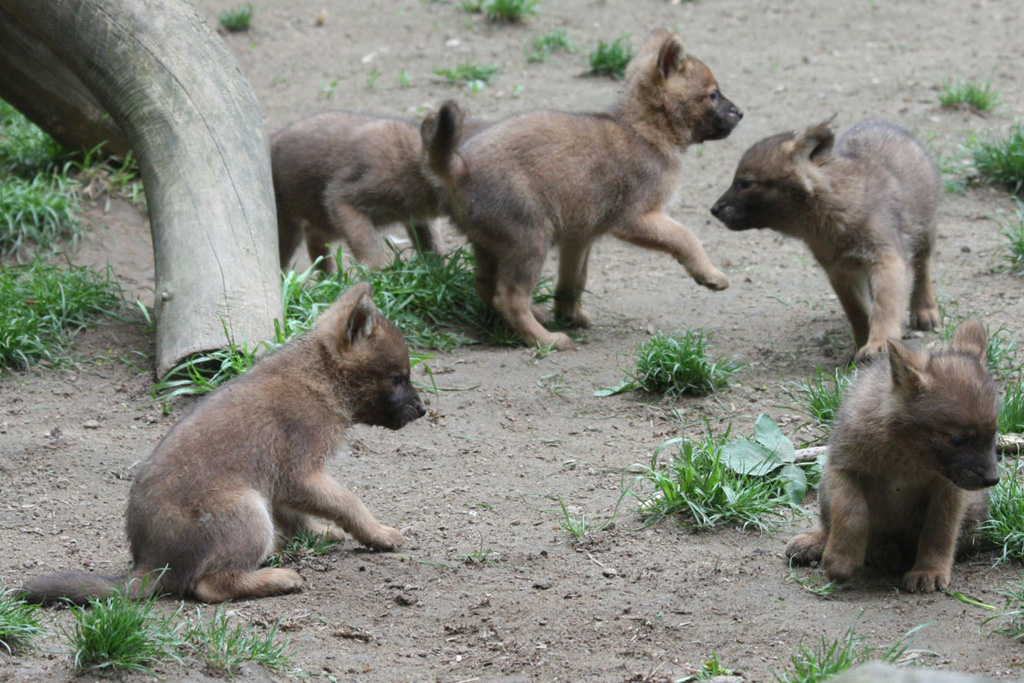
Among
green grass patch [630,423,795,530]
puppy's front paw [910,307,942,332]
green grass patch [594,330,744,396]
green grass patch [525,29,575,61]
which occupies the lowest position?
puppy's front paw [910,307,942,332]

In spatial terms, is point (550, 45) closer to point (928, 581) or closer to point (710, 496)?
point (710, 496)

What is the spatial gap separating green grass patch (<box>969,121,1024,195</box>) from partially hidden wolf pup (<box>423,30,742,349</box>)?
258 cm

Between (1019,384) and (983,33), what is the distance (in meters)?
8.42

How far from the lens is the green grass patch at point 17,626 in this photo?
14.6 feet

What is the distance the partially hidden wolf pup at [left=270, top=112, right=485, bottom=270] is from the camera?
9000mm

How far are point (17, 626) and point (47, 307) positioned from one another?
3.75m

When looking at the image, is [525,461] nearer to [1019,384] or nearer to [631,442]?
[631,442]

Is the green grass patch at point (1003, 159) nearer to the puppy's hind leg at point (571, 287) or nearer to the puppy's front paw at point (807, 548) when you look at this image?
the puppy's hind leg at point (571, 287)

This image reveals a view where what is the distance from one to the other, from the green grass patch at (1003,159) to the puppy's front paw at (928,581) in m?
5.84

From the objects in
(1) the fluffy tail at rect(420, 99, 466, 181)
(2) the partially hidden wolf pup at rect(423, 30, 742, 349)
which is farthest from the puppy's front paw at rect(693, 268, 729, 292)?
(1) the fluffy tail at rect(420, 99, 466, 181)

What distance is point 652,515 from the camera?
5.73 meters

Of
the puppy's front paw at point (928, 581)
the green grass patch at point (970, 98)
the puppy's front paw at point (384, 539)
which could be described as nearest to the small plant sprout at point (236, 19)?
the green grass patch at point (970, 98)

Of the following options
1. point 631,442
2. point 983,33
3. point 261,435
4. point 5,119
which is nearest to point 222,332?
point 261,435

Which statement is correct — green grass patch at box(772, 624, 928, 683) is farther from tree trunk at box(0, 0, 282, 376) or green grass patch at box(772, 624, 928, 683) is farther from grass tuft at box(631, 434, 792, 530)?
tree trunk at box(0, 0, 282, 376)
